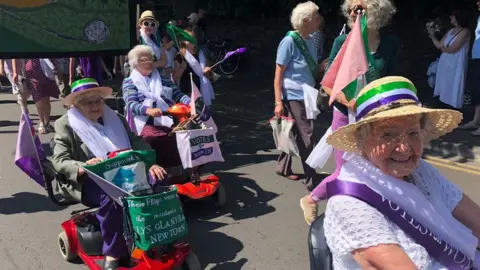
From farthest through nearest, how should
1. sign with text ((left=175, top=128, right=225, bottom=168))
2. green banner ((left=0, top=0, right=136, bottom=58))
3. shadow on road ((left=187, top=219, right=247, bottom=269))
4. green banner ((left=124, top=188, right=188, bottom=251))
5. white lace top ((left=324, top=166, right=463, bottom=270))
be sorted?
1. green banner ((left=0, top=0, right=136, bottom=58))
2. sign with text ((left=175, top=128, right=225, bottom=168))
3. shadow on road ((left=187, top=219, right=247, bottom=269))
4. green banner ((left=124, top=188, right=188, bottom=251))
5. white lace top ((left=324, top=166, right=463, bottom=270))

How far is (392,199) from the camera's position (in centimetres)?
207

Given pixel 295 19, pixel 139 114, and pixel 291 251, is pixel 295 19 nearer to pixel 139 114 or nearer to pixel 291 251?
pixel 139 114

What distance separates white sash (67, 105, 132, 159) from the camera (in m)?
4.00

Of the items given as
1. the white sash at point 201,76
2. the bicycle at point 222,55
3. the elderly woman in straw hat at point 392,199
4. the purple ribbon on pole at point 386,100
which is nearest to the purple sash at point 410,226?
the elderly woman in straw hat at point 392,199

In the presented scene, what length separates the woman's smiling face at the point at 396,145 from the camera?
2.16 meters

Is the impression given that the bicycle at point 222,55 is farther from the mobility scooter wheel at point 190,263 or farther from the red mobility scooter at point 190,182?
the mobility scooter wheel at point 190,263

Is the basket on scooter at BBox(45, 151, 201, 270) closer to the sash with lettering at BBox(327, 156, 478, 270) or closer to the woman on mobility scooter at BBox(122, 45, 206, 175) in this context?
the woman on mobility scooter at BBox(122, 45, 206, 175)

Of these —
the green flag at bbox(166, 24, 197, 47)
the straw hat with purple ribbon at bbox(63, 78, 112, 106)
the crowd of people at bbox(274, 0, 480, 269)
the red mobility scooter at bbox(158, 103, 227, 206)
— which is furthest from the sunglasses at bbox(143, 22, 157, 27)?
the crowd of people at bbox(274, 0, 480, 269)

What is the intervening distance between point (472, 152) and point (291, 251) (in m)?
3.66

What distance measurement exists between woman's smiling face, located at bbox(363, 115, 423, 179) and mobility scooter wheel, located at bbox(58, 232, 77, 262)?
2835mm

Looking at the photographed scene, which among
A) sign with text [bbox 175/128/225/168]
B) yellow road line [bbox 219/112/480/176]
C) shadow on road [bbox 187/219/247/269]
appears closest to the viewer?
shadow on road [bbox 187/219/247/269]

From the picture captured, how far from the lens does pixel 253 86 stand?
13.2 metres

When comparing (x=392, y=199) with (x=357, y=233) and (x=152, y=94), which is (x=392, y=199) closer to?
(x=357, y=233)

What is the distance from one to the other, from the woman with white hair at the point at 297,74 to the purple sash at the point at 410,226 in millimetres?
3440
